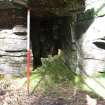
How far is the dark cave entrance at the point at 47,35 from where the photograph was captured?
7270 millimetres

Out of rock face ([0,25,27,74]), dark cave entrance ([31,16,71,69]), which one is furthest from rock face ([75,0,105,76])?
rock face ([0,25,27,74])

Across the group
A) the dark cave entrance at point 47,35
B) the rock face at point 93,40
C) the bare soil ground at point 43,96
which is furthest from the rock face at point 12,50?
the rock face at point 93,40

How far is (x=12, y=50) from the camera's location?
20.7ft

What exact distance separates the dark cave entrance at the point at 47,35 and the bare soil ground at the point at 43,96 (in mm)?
Result: 1609

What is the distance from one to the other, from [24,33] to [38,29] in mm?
1263

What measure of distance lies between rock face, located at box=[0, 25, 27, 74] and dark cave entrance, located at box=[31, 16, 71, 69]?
34.5 inches

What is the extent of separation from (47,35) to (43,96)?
106 inches

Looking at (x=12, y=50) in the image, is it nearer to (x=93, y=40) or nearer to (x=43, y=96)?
(x=43, y=96)

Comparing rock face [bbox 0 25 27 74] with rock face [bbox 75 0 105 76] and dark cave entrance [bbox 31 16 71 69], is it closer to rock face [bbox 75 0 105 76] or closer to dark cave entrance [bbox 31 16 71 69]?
dark cave entrance [bbox 31 16 71 69]

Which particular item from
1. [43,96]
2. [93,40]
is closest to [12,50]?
[43,96]

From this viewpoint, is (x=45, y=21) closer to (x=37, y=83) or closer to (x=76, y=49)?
(x=76, y=49)

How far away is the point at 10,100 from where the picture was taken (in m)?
5.18

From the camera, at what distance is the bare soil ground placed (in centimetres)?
509

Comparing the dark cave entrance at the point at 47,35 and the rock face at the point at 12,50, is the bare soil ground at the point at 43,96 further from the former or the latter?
the dark cave entrance at the point at 47,35
